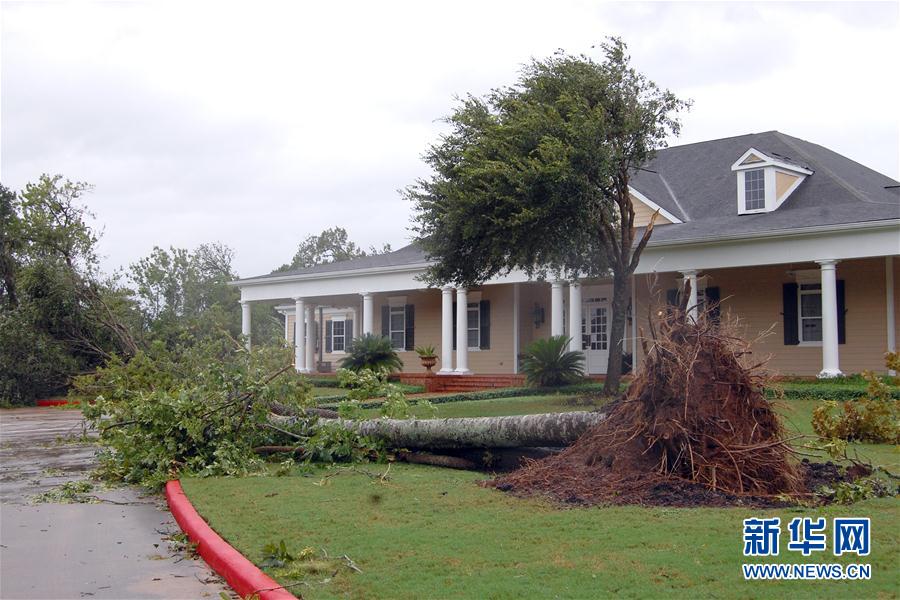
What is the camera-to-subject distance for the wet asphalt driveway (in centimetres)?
567

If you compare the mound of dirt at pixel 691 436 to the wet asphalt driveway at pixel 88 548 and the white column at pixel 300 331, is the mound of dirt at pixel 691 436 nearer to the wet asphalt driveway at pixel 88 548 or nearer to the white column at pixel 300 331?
the wet asphalt driveway at pixel 88 548

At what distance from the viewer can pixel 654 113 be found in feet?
54.1

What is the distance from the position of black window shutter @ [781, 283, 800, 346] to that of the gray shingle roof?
75.4 inches

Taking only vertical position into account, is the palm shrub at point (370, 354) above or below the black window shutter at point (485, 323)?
below

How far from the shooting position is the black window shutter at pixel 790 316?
2147cm

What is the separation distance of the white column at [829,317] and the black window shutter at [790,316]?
2270mm

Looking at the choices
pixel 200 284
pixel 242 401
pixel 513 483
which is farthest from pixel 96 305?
pixel 200 284

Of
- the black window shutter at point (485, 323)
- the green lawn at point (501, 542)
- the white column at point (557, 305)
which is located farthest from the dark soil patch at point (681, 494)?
the black window shutter at point (485, 323)

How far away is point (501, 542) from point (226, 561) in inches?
71.8

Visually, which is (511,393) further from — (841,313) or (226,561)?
(226,561)

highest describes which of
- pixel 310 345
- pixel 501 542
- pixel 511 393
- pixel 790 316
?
pixel 790 316

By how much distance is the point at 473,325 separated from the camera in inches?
1094

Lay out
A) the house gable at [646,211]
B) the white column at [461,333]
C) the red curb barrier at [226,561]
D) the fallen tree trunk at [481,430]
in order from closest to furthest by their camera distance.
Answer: the red curb barrier at [226,561] → the fallen tree trunk at [481,430] → the house gable at [646,211] → the white column at [461,333]

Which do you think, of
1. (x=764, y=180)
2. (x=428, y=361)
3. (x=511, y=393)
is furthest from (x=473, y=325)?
(x=764, y=180)
